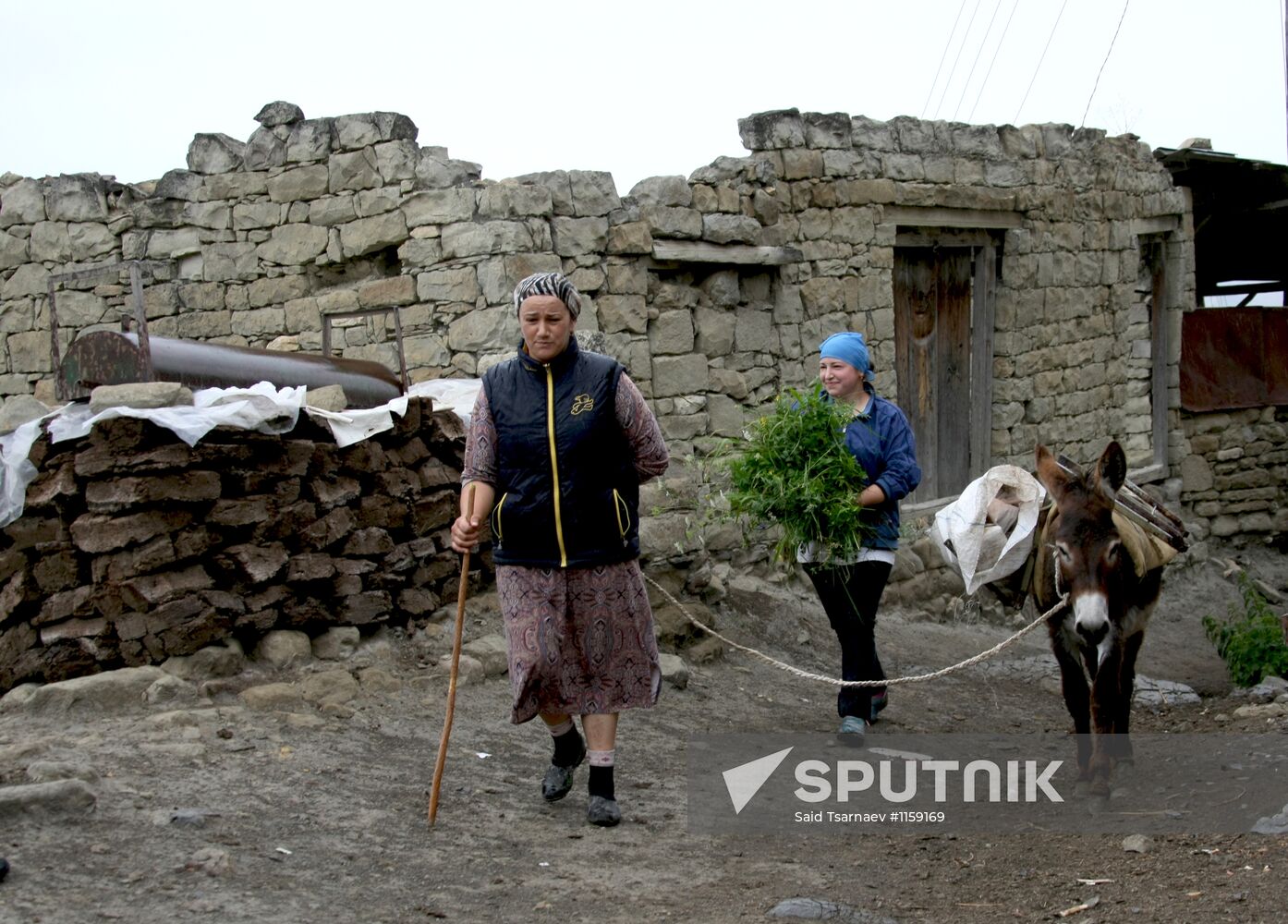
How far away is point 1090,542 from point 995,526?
807 millimetres

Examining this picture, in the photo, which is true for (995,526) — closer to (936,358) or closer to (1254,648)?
(1254,648)

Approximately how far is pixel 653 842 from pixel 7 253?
22.9 ft

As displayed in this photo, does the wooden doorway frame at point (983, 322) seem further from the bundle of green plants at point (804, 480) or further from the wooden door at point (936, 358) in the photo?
the bundle of green plants at point (804, 480)

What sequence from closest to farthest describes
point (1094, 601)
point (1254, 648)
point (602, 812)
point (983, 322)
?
point (602, 812) < point (1094, 601) < point (1254, 648) < point (983, 322)

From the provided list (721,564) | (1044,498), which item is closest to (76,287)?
(721,564)

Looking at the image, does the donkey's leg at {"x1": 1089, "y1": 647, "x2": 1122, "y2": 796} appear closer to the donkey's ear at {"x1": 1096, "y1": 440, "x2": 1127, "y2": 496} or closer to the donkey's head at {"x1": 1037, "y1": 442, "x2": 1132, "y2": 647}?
the donkey's head at {"x1": 1037, "y1": 442, "x2": 1132, "y2": 647}

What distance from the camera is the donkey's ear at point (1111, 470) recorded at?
4.92m

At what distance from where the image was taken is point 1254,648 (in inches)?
328

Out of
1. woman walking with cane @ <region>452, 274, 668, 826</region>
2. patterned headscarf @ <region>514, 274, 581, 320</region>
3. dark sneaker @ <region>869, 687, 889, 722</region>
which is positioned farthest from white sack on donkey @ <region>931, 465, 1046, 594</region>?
patterned headscarf @ <region>514, 274, 581, 320</region>

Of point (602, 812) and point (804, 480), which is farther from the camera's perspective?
point (804, 480)

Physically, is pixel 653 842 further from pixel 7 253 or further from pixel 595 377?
pixel 7 253

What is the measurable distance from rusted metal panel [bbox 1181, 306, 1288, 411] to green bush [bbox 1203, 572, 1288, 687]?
379 cm

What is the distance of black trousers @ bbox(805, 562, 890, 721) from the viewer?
5625 millimetres

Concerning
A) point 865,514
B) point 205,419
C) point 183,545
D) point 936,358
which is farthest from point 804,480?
point 936,358
